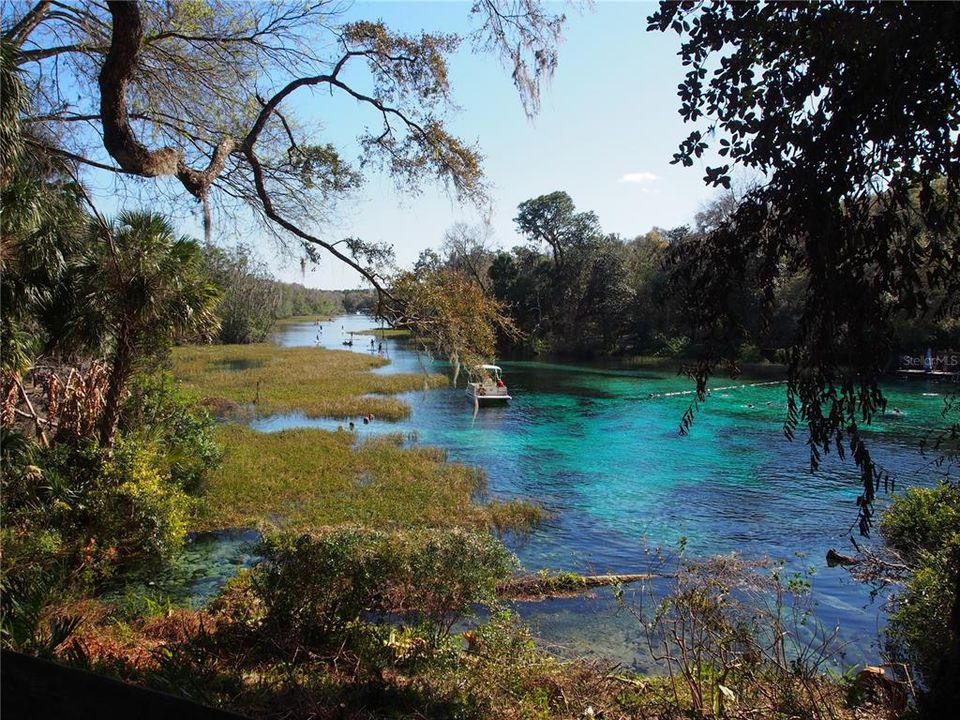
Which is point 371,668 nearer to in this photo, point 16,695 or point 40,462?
point 16,695

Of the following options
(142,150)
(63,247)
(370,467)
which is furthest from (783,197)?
(370,467)

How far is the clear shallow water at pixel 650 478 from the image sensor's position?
10.8 metres

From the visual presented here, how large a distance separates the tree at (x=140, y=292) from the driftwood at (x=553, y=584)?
296 inches

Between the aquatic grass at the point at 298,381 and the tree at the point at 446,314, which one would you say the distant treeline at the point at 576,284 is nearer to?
the aquatic grass at the point at 298,381

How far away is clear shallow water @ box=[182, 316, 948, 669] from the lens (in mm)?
10789

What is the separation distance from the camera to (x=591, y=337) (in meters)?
59.3

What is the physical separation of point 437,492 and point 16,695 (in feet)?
49.2

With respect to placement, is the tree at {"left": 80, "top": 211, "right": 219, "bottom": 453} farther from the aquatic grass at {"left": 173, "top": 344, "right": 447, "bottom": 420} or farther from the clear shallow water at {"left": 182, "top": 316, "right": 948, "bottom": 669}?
the aquatic grass at {"left": 173, "top": 344, "right": 447, "bottom": 420}

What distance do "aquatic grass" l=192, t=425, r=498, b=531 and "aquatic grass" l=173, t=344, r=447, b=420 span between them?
3.03 m

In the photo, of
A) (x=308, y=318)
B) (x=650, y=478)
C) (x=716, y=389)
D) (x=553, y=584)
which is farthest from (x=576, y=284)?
(x=308, y=318)

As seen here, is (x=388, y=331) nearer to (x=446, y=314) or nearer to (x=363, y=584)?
(x=446, y=314)

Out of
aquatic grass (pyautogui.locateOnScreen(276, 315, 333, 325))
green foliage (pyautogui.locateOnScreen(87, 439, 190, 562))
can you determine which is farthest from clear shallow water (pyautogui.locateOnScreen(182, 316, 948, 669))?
aquatic grass (pyautogui.locateOnScreen(276, 315, 333, 325))

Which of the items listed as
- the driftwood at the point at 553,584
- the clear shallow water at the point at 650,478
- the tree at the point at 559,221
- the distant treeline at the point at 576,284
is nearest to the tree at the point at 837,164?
the clear shallow water at the point at 650,478

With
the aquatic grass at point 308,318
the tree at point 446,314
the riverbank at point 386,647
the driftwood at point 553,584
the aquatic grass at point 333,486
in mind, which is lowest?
the driftwood at point 553,584
